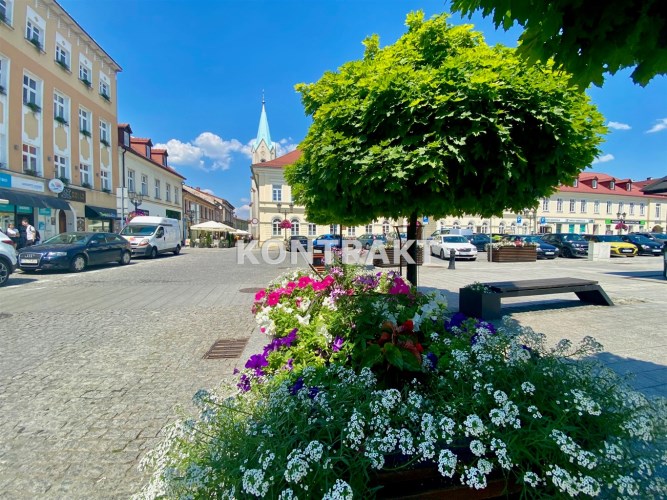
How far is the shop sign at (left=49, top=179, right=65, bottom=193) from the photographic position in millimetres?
19438

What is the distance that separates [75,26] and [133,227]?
561 inches

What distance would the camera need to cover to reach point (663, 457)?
1442mm

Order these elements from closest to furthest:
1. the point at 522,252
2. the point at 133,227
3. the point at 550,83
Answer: the point at 550,83, the point at 522,252, the point at 133,227

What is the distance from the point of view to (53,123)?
20406 millimetres

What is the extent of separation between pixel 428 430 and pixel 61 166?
88.9 ft

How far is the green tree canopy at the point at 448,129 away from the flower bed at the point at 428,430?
153 centimetres

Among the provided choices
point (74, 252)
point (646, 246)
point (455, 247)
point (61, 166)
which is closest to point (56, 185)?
point (61, 166)

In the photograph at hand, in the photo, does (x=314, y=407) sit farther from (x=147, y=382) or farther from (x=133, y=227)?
(x=133, y=227)

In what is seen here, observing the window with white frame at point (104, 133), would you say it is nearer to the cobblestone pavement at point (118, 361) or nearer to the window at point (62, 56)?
the window at point (62, 56)

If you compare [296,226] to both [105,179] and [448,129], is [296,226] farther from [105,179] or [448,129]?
[448,129]

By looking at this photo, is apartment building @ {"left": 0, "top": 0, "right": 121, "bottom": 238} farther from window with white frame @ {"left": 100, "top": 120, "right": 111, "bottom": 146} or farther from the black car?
the black car

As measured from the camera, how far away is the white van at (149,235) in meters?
20.1

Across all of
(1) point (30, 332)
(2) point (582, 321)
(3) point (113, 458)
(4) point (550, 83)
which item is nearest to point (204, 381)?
(3) point (113, 458)

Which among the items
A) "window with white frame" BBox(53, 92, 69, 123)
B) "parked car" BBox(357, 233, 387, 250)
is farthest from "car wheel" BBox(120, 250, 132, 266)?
"parked car" BBox(357, 233, 387, 250)
